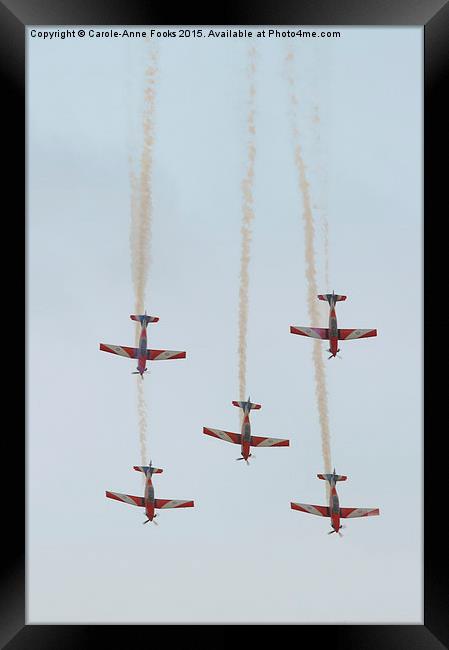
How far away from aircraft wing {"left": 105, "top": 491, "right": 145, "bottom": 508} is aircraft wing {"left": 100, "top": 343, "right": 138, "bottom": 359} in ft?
17.6

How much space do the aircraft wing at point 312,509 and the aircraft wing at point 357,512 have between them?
1.90 ft

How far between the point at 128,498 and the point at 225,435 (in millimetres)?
4479

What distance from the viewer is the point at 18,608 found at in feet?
84.1

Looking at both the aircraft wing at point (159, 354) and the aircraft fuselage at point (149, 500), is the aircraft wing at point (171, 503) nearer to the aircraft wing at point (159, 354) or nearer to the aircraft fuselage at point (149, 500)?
the aircraft fuselage at point (149, 500)

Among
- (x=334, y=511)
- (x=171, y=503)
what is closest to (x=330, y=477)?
(x=334, y=511)

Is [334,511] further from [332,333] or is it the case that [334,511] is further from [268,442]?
[332,333]

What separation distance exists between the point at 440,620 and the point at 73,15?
70.5ft

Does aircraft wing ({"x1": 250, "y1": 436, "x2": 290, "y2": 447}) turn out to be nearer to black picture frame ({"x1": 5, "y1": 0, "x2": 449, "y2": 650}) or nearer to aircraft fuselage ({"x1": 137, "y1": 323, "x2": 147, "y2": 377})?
aircraft fuselage ({"x1": 137, "y1": 323, "x2": 147, "y2": 377})

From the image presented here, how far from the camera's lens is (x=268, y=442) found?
29.9 m

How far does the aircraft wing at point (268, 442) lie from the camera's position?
2959 cm

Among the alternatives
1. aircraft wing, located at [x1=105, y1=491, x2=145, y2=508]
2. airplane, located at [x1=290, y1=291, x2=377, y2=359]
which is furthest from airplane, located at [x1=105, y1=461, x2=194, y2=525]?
airplane, located at [x1=290, y1=291, x2=377, y2=359]

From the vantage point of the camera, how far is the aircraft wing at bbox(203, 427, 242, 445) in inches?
1158

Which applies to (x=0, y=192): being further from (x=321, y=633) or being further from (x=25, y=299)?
(x=321, y=633)

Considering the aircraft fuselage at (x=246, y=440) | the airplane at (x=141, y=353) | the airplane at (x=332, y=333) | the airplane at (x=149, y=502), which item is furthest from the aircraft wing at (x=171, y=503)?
the airplane at (x=332, y=333)
